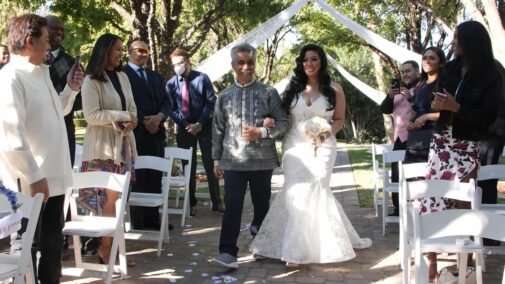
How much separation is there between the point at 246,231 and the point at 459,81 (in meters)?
2.84

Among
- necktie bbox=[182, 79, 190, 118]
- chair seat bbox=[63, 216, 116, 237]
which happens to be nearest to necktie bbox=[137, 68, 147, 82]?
necktie bbox=[182, 79, 190, 118]

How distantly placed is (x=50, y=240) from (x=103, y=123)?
1257mm

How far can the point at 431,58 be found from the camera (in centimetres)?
519

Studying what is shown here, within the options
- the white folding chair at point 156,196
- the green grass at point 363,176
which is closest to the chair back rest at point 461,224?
the white folding chair at point 156,196

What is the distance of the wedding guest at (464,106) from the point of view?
3.79 m

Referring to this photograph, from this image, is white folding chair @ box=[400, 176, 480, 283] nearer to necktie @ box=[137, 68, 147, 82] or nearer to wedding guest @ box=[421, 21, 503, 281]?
wedding guest @ box=[421, 21, 503, 281]

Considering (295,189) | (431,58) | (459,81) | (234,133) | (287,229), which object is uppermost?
(431,58)

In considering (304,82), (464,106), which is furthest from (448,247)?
(304,82)

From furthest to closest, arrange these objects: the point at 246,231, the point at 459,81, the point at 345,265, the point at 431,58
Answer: the point at 246,231
the point at 431,58
the point at 345,265
the point at 459,81

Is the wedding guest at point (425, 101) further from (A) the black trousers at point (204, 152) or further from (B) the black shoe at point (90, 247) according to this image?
(B) the black shoe at point (90, 247)

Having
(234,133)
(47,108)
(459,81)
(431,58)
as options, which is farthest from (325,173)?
(47,108)

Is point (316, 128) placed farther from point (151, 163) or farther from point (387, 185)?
point (151, 163)

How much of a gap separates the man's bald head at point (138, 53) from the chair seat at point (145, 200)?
1415 millimetres

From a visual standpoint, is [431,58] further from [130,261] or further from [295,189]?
[130,261]
